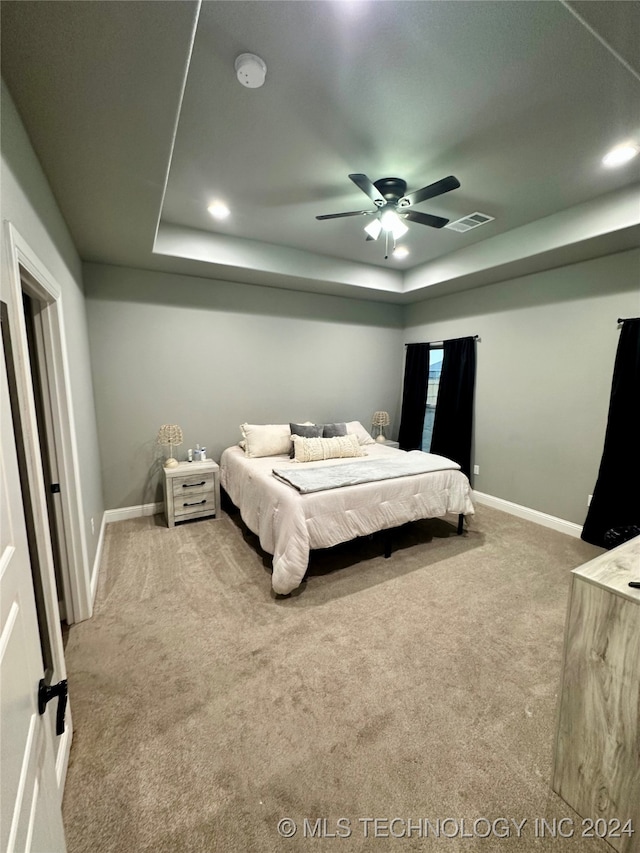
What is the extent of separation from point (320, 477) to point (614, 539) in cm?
211

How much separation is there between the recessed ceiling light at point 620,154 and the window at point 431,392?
2581 millimetres

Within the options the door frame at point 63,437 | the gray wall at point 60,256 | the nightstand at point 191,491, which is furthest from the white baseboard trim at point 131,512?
the door frame at point 63,437

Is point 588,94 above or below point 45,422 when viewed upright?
above

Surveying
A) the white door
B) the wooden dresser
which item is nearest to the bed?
the wooden dresser

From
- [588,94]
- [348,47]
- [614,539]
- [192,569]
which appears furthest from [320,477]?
[588,94]

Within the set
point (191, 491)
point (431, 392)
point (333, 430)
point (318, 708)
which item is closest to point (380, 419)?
point (431, 392)

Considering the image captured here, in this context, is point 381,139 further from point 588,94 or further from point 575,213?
point 575,213

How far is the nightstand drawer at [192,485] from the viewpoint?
11.4 ft

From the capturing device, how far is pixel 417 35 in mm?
1416

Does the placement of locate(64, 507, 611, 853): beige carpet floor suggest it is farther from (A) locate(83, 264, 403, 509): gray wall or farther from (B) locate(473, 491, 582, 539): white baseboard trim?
(A) locate(83, 264, 403, 509): gray wall

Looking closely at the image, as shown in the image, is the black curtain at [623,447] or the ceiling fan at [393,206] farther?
the black curtain at [623,447]

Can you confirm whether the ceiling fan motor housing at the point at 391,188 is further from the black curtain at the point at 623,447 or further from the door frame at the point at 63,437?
the black curtain at the point at 623,447

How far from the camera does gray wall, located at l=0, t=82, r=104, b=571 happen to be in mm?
1317

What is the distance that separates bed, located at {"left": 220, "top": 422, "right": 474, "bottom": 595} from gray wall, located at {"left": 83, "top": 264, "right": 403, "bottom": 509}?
2.73 feet
